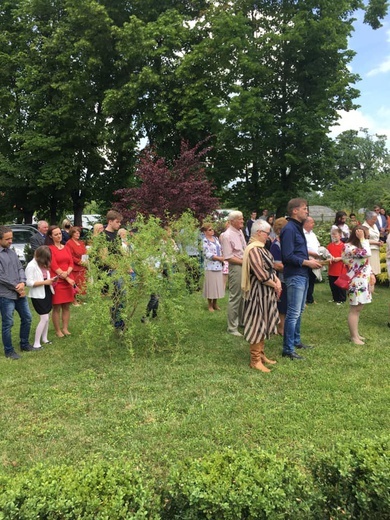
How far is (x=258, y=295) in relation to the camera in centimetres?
516

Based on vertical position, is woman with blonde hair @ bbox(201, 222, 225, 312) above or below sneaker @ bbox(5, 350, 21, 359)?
above

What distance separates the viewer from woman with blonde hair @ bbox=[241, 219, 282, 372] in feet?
16.7

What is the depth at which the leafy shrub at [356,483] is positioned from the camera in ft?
7.76

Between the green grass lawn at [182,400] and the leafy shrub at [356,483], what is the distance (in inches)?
28.3

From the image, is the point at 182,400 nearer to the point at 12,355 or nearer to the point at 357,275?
the point at 12,355

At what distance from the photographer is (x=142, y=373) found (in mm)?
5156

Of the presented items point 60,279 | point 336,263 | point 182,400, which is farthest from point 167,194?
point 182,400

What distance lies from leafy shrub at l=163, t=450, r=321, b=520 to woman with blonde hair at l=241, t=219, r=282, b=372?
2.64 m

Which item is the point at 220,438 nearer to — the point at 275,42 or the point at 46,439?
the point at 46,439

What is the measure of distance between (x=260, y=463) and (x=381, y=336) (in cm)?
472

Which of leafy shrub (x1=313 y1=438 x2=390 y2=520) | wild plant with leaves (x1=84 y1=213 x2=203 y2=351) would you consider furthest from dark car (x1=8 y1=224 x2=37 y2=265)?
leafy shrub (x1=313 y1=438 x2=390 y2=520)

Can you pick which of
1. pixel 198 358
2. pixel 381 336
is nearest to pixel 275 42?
pixel 381 336

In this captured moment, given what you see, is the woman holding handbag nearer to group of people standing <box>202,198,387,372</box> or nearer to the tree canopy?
group of people standing <box>202,198,387,372</box>

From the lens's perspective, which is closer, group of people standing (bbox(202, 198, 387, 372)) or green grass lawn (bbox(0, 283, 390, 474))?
green grass lawn (bbox(0, 283, 390, 474))
